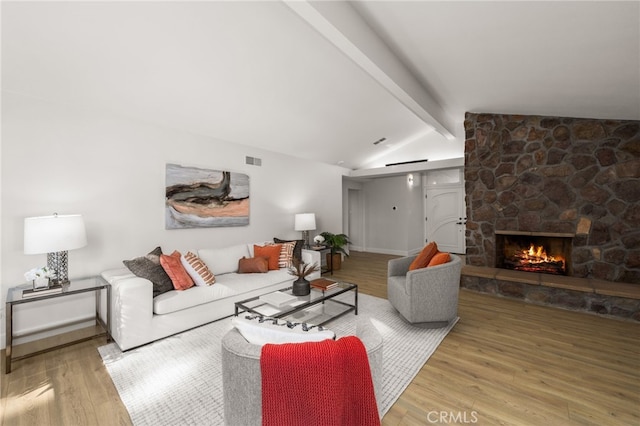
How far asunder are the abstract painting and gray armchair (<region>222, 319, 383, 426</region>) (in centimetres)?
292

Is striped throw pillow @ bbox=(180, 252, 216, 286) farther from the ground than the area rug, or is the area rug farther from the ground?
striped throw pillow @ bbox=(180, 252, 216, 286)

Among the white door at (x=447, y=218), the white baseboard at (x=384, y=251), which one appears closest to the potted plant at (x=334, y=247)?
the white baseboard at (x=384, y=251)

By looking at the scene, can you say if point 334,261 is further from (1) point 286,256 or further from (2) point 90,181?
(2) point 90,181

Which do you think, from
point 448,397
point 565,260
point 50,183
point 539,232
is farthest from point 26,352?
point 565,260

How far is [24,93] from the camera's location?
261 cm

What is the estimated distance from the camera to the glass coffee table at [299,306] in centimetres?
258

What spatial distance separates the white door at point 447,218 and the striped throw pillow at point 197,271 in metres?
6.11

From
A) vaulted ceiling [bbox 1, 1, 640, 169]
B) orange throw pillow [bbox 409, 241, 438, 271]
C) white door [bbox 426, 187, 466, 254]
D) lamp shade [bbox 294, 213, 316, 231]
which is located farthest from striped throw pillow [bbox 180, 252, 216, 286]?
white door [bbox 426, 187, 466, 254]

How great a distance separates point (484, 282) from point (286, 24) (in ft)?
13.7

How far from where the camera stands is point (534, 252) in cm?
443

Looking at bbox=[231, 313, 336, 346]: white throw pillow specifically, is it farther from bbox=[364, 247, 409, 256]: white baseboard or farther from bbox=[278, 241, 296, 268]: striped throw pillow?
bbox=[364, 247, 409, 256]: white baseboard

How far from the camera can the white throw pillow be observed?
1223 millimetres

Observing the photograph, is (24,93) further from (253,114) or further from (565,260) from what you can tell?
(565,260)

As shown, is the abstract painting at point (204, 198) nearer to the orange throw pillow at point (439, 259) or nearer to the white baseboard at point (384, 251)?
the orange throw pillow at point (439, 259)
